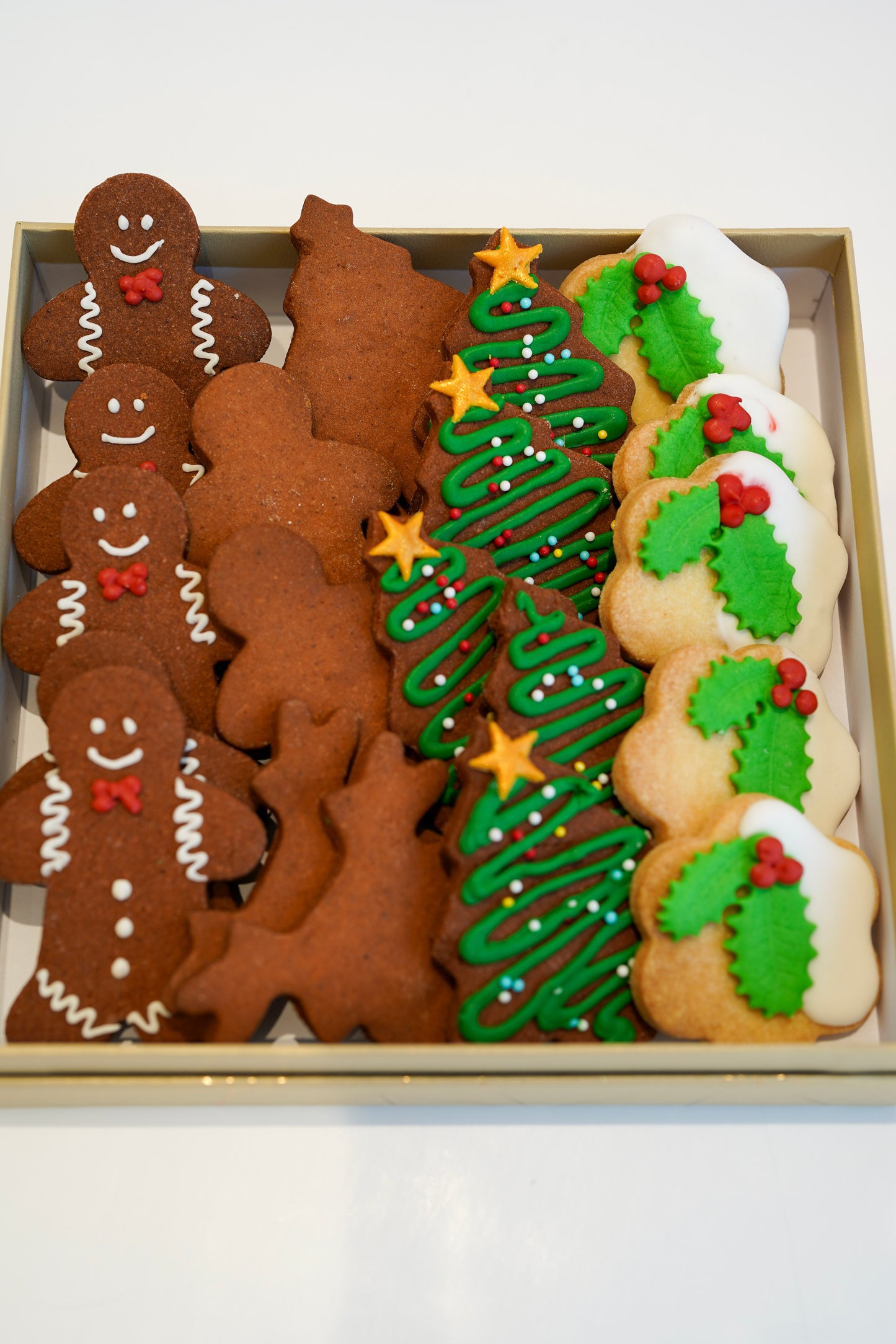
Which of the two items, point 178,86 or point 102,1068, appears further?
point 178,86

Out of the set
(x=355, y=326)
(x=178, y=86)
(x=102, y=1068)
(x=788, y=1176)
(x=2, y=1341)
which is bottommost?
(x=2, y=1341)

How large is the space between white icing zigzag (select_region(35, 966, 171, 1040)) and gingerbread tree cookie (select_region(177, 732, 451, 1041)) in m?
0.10

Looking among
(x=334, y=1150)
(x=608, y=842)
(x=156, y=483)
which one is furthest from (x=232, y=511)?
(x=334, y=1150)

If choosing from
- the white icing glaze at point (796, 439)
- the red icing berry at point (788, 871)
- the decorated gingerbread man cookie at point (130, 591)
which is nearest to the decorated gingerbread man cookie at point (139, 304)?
the decorated gingerbread man cookie at point (130, 591)

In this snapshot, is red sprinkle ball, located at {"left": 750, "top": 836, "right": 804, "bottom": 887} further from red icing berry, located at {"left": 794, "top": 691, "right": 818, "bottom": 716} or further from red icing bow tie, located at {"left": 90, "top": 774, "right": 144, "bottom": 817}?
red icing bow tie, located at {"left": 90, "top": 774, "right": 144, "bottom": 817}

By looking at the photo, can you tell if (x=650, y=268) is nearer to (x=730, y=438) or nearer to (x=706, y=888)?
(x=730, y=438)

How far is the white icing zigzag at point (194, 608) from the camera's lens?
169 cm

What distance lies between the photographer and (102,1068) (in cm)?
148

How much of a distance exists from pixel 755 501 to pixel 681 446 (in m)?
0.14

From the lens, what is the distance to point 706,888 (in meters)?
1.52

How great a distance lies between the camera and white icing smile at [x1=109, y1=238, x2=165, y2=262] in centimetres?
186

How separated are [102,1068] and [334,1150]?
0.32 m

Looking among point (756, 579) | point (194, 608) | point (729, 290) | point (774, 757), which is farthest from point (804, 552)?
point (194, 608)

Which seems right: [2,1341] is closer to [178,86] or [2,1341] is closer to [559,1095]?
[559,1095]
